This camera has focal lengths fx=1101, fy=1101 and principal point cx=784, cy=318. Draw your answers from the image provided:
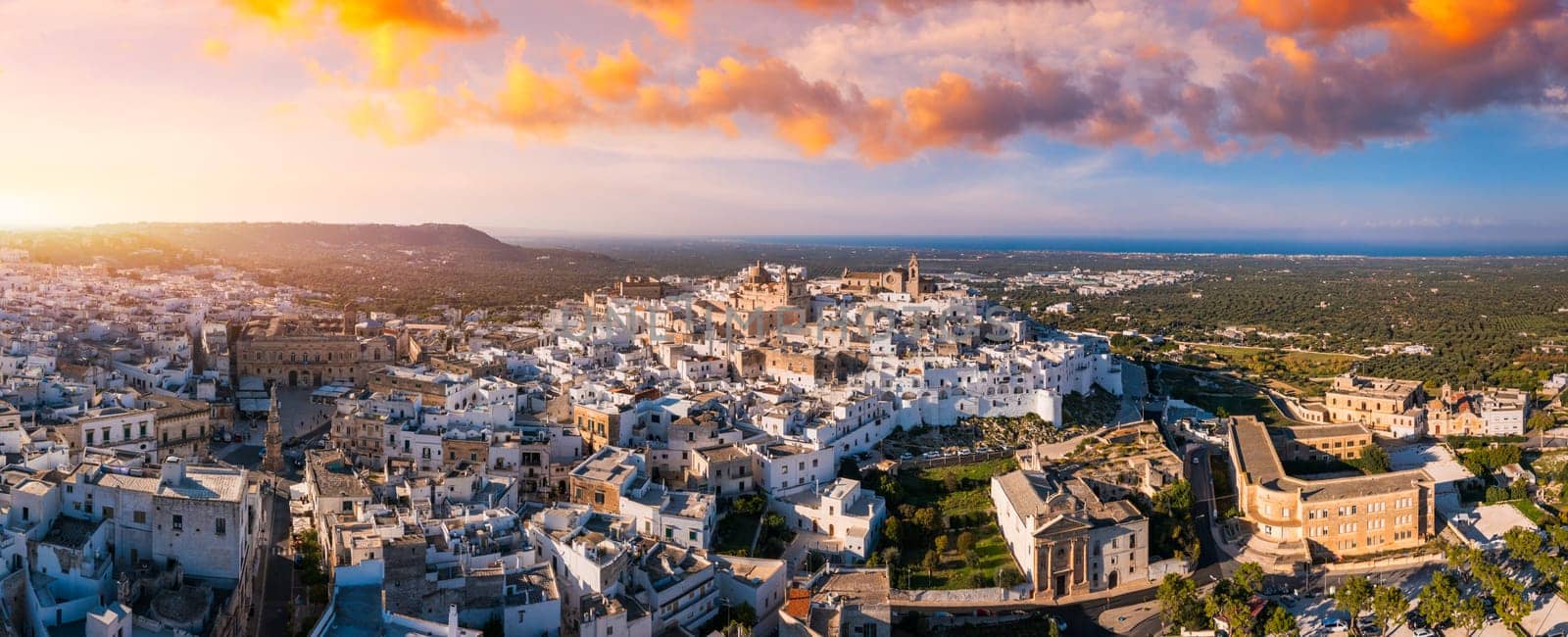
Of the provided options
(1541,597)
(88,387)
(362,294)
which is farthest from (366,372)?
(362,294)

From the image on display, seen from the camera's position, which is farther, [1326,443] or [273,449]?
[1326,443]

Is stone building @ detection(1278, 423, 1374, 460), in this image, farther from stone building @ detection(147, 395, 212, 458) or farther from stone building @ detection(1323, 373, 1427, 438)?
stone building @ detection(147, 395, 212, 458)

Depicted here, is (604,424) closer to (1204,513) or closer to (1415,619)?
(1204,513)

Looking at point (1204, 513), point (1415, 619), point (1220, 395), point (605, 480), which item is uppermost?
point (605, 480)

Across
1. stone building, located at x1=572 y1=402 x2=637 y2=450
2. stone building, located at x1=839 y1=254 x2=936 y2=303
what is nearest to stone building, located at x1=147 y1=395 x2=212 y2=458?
stone building, located at x1=572 y1=402 x2=637 y2=450

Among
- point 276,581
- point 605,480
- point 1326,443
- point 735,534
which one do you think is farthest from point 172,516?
point 1326,443

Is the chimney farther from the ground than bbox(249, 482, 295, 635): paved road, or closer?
farther from the ground

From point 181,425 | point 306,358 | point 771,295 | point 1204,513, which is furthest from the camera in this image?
point 771,295
